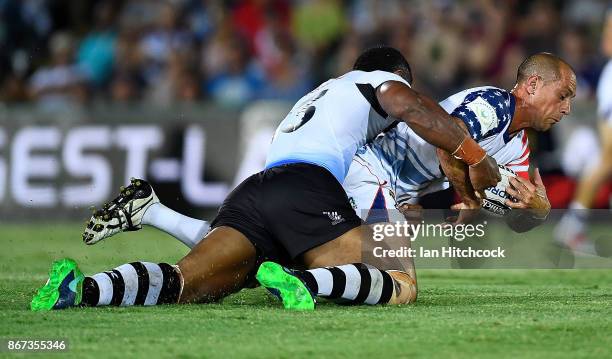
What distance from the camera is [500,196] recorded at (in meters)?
7.27

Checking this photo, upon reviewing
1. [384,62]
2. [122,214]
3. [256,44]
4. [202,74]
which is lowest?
[122,214]

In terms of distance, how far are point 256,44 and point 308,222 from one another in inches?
382

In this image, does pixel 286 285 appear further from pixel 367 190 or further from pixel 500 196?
pixel 500 196

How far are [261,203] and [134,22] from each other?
34.3 ft

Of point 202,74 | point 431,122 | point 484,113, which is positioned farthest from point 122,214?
point 202,74

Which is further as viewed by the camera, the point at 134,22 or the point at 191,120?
the point at 134,22

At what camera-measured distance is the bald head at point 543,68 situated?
24.5 ft

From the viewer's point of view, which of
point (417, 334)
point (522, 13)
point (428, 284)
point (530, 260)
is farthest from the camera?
point (522, 13)

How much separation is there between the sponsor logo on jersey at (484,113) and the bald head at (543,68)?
0.46 metres

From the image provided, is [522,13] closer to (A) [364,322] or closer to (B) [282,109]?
(B) [282,109]

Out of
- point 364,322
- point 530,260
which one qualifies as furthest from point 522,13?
point 364,322

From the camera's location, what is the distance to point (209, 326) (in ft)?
18.7

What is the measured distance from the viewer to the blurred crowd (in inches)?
593

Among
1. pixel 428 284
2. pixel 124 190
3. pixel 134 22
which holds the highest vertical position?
pixel 134 22
